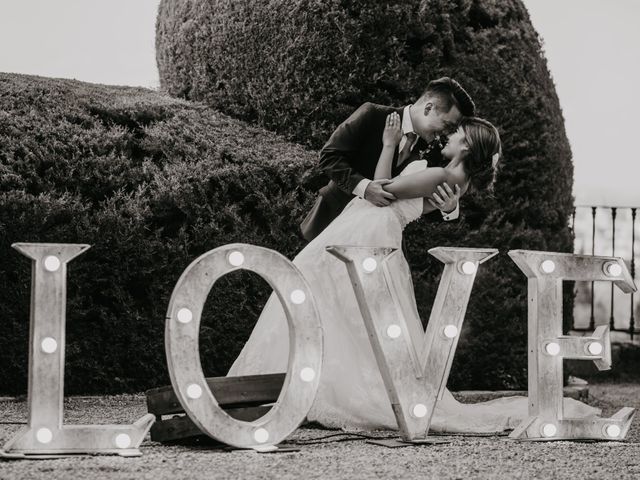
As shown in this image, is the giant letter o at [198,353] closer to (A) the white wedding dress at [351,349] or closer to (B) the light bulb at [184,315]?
(B) the light bulb at [184,315]

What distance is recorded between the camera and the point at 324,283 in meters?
5.26

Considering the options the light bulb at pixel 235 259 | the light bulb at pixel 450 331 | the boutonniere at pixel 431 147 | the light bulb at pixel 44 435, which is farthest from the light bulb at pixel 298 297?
the boutonniere at pixel 431 147

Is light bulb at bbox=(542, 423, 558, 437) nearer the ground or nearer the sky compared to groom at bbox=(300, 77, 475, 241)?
nearer the ground

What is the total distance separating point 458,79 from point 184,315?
3548 millimetres

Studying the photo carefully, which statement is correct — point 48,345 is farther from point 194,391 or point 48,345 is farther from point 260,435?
point 260,435

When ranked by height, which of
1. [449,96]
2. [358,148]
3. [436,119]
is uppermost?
[449,96]

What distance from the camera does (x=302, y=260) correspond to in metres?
5.32

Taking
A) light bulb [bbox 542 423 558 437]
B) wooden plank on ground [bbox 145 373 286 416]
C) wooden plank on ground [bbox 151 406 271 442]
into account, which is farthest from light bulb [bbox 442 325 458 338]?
wooden plank on ground [bbox 151 406 271 442]

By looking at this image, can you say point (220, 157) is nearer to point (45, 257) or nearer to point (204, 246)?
point (204, 246)

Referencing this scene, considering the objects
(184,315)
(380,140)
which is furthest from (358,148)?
(184,315)

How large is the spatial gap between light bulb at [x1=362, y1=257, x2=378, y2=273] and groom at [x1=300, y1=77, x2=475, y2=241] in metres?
0.91

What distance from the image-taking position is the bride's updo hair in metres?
5.25

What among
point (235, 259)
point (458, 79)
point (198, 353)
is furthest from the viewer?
point (458, 79)

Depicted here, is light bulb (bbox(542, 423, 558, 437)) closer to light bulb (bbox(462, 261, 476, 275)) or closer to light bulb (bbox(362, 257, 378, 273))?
light bulb (bbox(462, 261, 476, 275))
